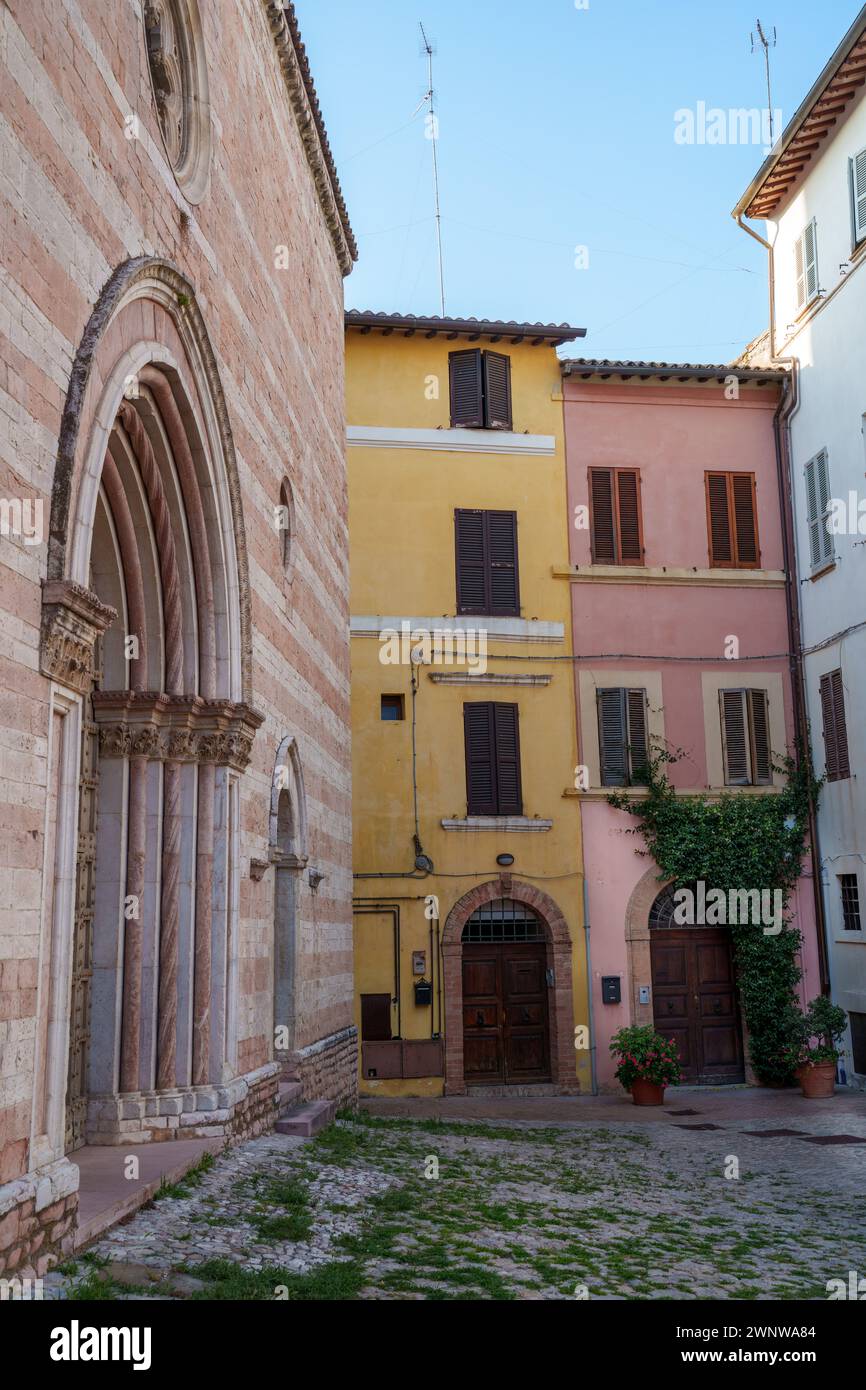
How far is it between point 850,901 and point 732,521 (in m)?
6.25

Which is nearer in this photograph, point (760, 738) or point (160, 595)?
point (160, 595)

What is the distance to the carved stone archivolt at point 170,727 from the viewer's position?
356 inches

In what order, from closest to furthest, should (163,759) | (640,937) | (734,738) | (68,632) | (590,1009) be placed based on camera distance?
(68,632), (163,759), (590,1009), (640,937), (734,738)

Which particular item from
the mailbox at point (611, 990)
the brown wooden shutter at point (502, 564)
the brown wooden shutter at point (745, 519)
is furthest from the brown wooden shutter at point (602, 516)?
the mailbox at point (611, 990)

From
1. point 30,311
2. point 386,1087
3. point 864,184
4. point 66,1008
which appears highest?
point 864,184

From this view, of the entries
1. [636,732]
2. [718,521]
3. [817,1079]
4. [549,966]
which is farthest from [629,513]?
[817,1079]

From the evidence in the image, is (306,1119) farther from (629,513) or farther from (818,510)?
(818,510)

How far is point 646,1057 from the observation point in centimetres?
1661

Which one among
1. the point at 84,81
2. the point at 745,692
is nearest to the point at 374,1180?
the point at 84,81
